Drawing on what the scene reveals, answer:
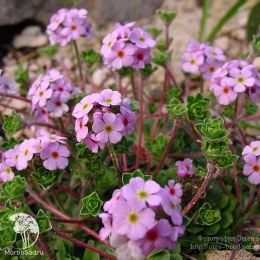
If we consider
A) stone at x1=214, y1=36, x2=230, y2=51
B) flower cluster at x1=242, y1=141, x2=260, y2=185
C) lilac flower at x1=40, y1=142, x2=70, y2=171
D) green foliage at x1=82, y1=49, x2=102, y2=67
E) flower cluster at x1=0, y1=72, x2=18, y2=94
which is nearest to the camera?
lilac flower at x1=40, y1=142, x2=70, y2=171

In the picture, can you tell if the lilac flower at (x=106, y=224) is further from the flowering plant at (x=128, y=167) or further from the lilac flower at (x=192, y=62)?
the lilac flower at (x=192, y=62)

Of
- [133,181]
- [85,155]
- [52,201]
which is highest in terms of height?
[133,181]

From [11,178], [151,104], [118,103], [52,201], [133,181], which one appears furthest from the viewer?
[151,104]

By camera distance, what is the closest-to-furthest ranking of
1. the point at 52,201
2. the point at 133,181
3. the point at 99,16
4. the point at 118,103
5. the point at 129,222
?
the point at 129,222 < the point at 133,181 < the point at 118,103 < the point at 52,201 < the point at 99,16

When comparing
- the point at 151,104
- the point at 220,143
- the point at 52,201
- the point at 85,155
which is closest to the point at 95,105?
the point at 85,155

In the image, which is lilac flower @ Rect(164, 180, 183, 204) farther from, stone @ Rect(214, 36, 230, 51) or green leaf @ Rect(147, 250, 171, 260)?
stone @ Rect(214, 36, 230, 51)

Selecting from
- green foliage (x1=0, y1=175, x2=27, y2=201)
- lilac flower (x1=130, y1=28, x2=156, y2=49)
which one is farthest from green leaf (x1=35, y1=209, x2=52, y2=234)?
lilac flower (x1=130, y1=28, x2=156, y2=49)

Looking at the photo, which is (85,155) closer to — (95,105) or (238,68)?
(95,105)
